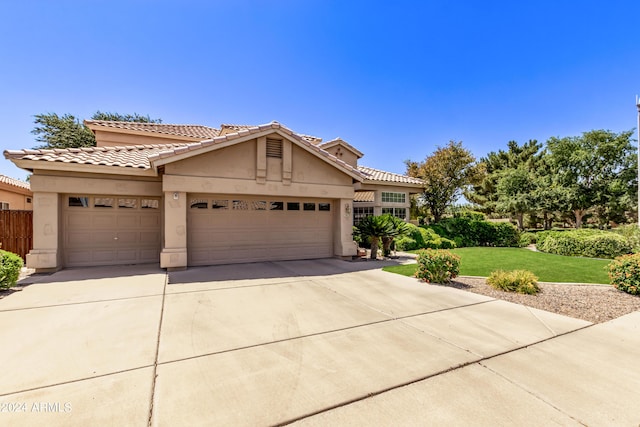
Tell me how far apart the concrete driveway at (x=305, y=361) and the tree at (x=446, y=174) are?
14.8 m

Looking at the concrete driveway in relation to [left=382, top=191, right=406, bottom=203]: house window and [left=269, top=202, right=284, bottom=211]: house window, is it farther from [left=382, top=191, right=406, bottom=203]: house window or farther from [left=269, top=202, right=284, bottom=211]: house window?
[left=382, top=191, right=406, bottom=203]: house window

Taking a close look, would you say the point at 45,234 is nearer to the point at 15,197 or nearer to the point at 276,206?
the point at 276,206

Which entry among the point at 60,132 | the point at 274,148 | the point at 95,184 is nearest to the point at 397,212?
the point at 274,148

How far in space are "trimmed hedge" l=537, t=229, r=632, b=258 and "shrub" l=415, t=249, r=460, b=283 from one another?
36.5ft

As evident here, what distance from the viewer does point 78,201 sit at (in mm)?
9719

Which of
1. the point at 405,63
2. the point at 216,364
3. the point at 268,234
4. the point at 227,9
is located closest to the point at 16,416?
the point at 216,364

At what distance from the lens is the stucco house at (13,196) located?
55.0 feet

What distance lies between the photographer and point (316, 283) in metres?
7.82

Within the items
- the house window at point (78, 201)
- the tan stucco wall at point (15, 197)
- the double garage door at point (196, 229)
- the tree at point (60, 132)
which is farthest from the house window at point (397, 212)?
the tree at point (60, 132)

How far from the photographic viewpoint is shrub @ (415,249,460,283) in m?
7.84

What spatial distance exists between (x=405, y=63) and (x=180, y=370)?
57.7 feet

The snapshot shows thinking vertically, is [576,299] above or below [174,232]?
below

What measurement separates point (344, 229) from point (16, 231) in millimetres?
13097

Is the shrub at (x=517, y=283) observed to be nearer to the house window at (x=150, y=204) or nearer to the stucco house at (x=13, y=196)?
the house window at (x=150, y=204)
